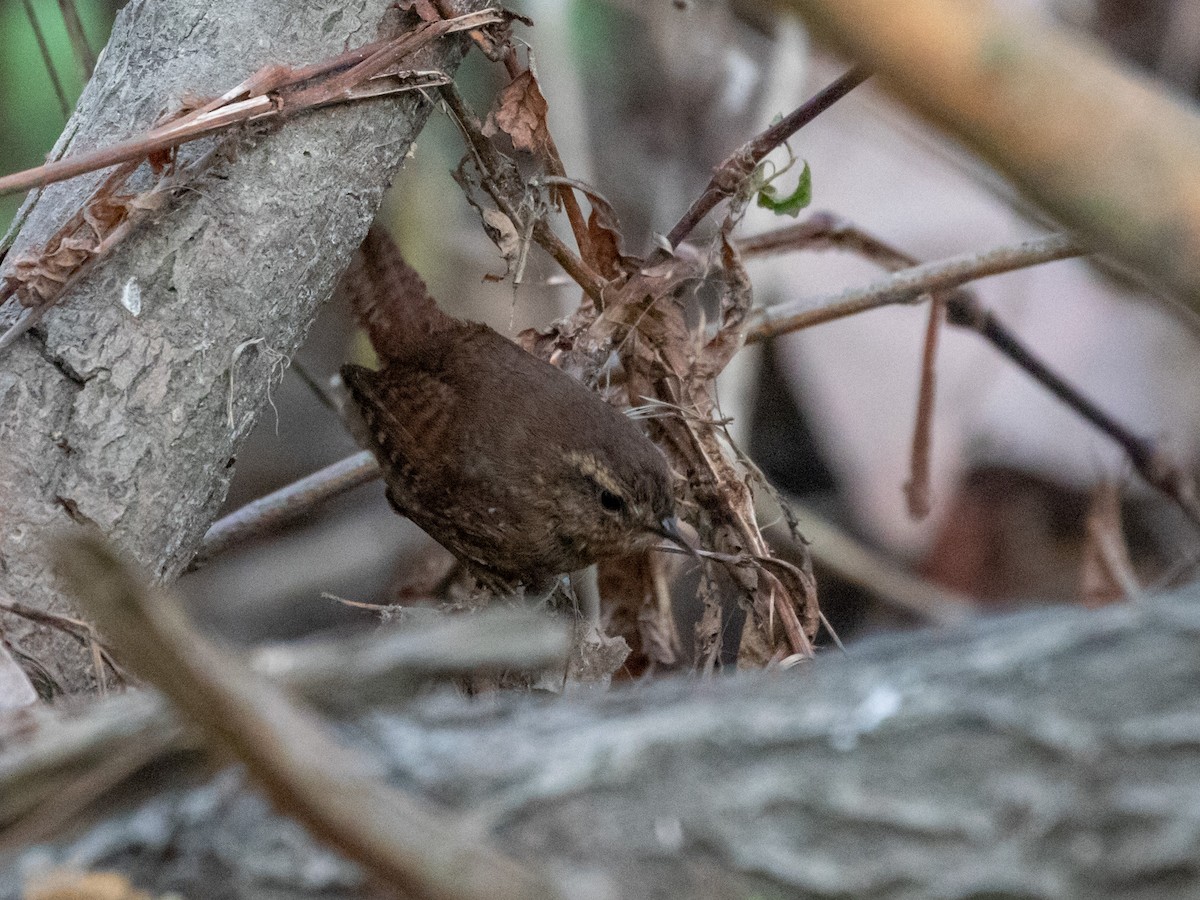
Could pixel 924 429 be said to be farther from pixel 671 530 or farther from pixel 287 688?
pixel 287 688

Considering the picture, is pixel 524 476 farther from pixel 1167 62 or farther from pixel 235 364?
pixel 1167 62

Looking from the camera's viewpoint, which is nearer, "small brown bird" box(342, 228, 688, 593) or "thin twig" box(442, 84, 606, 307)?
"thin twig" box(442, 84, 606, 307)

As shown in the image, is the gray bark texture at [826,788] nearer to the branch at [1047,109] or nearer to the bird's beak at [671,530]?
the branch at [1047,109]

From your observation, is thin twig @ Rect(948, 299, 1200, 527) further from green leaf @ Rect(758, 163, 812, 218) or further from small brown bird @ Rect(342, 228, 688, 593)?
small brown bird @ Rect(342, 228, 688, 593)

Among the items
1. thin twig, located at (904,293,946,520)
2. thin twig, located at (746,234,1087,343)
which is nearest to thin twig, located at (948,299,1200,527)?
thin twig, located at (904,293,946,520)

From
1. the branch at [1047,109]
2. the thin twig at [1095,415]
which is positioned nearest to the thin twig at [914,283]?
the thin twig at [1095,415]

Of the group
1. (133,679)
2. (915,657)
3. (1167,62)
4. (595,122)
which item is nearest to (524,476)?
(133,679)

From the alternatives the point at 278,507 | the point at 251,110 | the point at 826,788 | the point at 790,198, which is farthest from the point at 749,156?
the point at 826,788
